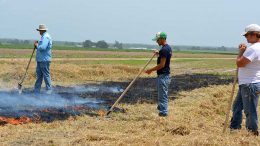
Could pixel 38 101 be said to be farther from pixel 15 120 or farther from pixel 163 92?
pixel 163 92

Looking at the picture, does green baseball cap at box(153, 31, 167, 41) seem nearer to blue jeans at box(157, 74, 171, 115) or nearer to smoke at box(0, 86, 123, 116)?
blue jeans at box(157, 74, 171, 115)

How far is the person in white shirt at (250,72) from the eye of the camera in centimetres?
704

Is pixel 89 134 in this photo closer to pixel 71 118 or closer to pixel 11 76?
pixel 71 118

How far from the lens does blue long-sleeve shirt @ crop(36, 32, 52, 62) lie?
12.0 meters

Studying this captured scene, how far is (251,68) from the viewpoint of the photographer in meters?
7.19

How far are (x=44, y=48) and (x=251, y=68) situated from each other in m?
6.56

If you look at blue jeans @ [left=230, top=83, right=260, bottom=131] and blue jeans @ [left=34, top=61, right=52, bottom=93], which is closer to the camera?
blue jeans @ [left=230, top=83, right=260, bottom=131]

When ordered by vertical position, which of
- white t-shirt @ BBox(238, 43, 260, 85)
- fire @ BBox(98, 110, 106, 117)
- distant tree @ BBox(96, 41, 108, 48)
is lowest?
distant tree @ BBox(96, 41, 108, 48)

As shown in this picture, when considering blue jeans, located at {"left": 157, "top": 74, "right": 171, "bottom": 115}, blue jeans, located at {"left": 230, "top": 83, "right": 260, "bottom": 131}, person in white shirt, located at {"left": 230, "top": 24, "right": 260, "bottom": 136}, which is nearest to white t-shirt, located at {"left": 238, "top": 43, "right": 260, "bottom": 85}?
person in white shirt, located at {"left": 230, "top": 24, "right": 260, "bottom": 136}

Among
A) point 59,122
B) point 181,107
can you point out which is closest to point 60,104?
point 59,122

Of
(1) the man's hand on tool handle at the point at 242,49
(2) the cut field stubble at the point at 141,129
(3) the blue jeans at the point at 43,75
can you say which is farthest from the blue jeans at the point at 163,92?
(3) the blue jeans at the point at 43,75

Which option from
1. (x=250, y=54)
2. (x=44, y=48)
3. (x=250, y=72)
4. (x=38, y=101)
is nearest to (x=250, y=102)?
→ (x=250, y=72)

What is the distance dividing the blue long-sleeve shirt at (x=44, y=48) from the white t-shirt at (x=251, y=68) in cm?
635

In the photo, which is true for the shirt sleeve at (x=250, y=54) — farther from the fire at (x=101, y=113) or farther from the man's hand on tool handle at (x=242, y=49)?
the fire at (x=101, y=113)
